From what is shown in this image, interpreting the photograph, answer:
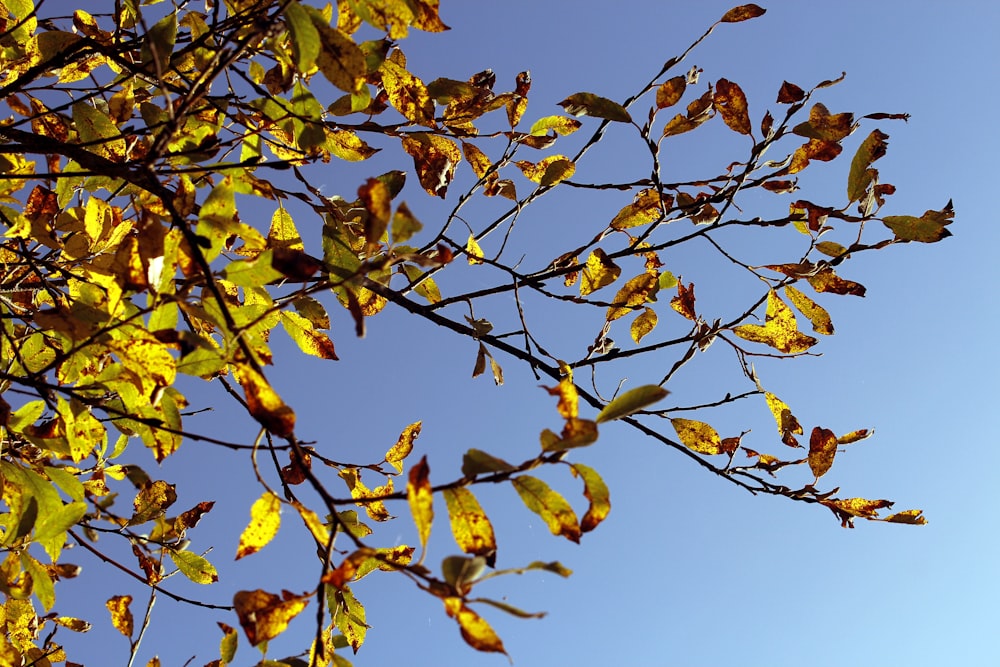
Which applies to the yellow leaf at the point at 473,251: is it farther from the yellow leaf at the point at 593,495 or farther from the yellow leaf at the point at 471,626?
the yellow leaf at the point at 471,626

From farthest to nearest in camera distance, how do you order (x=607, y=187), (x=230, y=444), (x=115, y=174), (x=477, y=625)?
(x=607, y=187), (x=115, y=174), (x=230, y=444), (x=477, y=625)

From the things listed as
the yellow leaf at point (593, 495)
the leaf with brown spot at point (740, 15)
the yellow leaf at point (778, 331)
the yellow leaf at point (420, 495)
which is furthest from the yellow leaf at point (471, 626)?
the leaf with brown spot at point (740, 15)

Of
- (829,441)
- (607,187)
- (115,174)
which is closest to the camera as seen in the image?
(115,174)

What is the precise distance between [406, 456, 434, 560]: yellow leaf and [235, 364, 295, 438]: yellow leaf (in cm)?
15

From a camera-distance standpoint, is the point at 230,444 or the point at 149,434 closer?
the point at 230,444

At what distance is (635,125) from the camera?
1.23 metres

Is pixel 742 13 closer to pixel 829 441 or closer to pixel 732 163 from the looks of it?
pixel 732 163

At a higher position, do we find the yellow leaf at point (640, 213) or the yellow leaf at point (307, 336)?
the yellow leaf at point (640, 213)

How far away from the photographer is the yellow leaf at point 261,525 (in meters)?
0.78

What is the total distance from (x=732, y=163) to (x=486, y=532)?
3.12 ft

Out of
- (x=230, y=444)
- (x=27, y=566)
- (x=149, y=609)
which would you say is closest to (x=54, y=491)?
(x=27, y=566)

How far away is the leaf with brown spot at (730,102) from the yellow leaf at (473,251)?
48cm

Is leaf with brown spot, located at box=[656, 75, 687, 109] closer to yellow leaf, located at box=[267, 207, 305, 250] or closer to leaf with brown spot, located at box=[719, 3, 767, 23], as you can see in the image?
A: leaf with brown spot, located at box=[719, 3, 767, 23]

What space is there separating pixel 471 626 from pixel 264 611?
26cm
